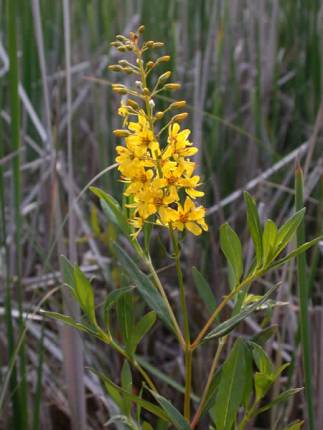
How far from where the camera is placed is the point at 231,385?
759mm

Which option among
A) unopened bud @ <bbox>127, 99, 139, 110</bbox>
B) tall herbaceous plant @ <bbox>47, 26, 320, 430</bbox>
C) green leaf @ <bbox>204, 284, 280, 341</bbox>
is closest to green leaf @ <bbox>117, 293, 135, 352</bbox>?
tall herbaceous plant @ <bbox>47, 26, 320, 430</bbox>

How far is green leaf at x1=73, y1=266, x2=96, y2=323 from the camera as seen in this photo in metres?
0.81

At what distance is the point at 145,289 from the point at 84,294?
7cm

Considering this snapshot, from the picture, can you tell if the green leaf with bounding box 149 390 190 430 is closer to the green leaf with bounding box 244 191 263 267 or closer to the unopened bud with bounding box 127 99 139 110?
the green leaf with bounding box 244 191 263 267

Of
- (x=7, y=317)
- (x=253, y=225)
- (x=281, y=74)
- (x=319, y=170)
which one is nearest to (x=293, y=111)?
(x=281, y=74)

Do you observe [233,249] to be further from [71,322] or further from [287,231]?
[71,322]

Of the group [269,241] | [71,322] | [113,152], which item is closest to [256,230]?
[269,241]

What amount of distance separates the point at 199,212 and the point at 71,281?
179mm

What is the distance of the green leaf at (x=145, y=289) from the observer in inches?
31.8

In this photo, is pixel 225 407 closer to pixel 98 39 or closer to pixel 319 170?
pixel 319 170

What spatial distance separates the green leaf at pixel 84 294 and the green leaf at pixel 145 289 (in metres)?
0.05

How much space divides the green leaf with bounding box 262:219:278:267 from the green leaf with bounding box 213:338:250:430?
0.09 m

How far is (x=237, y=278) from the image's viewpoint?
0.79 metres

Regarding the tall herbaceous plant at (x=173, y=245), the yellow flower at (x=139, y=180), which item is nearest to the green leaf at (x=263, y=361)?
the tall herbaceous plant at (x=173, y=245)
